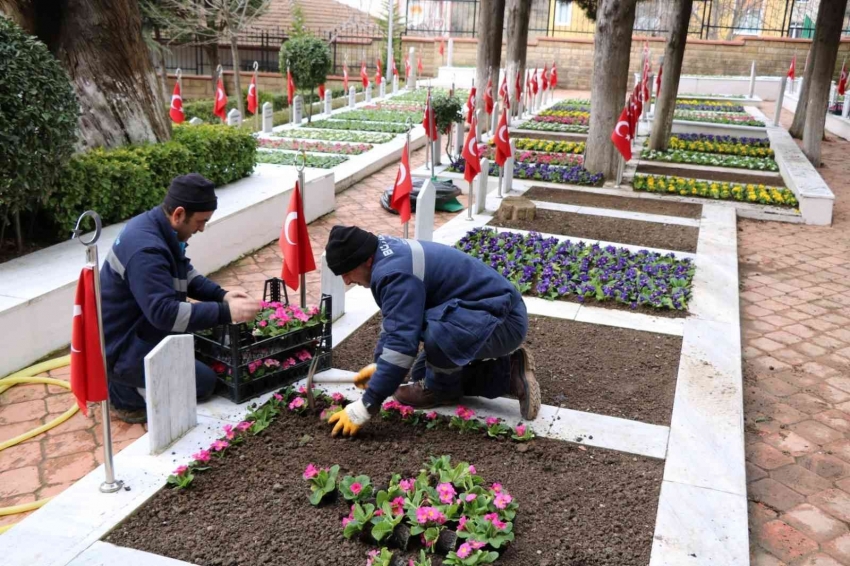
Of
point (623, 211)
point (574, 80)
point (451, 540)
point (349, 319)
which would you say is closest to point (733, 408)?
point (451, 540)

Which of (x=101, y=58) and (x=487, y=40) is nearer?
(x=101, y=58)

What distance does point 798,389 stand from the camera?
519 cm

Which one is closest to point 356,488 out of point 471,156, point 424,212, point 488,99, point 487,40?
point 424,212

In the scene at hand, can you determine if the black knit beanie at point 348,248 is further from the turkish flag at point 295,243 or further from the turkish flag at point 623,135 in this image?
the turkish flag at point 623,135

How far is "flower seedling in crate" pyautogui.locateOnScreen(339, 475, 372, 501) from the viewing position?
3402 millimetres

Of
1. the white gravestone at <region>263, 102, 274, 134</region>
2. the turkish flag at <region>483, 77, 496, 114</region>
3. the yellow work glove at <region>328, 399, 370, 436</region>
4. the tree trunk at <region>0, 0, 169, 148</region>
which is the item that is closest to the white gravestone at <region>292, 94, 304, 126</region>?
the white gravestone at <region>263, 102, 274, 134</region>

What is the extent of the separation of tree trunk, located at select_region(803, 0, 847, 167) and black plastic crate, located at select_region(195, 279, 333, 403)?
11733 mm

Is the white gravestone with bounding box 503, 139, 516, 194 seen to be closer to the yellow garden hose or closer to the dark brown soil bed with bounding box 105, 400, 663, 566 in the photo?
the yellow garden hose

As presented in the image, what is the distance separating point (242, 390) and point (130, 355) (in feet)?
2.07

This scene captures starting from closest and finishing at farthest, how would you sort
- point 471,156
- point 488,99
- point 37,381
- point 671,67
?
point 37,381 < point 471,156 < point 671,67 < point 488,99

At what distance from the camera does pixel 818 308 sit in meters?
6.78

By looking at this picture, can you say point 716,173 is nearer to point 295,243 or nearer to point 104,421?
point 295,243

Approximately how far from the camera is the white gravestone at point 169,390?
12.1ft

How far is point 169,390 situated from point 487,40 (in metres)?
13.8
